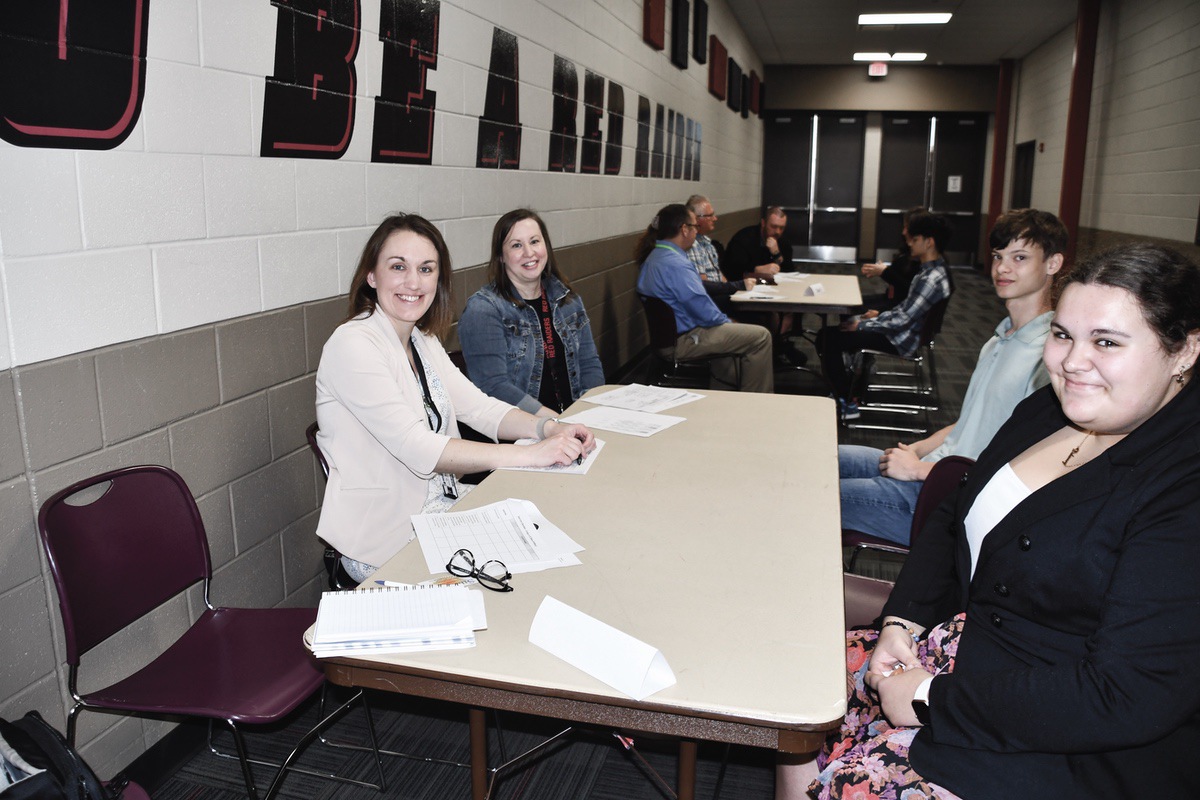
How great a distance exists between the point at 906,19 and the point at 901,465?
29.1 ft

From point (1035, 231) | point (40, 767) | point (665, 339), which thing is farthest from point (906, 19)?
point (40, 767)

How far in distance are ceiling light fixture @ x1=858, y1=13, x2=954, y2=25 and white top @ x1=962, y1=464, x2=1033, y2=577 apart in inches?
375

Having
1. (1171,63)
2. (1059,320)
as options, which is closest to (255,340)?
(1059,320)

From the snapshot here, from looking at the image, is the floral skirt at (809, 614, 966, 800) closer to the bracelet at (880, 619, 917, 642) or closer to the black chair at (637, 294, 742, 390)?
the bracelet at (880, 619, 917, 642)

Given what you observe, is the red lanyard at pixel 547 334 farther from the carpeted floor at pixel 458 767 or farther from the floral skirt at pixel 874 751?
the floral skirt at pixel 874 751

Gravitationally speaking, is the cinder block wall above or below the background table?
above

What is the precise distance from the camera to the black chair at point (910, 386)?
5.16 metres

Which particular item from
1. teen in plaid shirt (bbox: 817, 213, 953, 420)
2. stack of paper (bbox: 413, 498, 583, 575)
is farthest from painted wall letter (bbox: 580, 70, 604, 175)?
stack of paper (bbox: 413, 498, 583, 575)

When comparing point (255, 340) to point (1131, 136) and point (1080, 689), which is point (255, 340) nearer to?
point (1080, 689)

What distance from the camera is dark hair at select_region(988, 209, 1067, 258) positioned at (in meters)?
2.63

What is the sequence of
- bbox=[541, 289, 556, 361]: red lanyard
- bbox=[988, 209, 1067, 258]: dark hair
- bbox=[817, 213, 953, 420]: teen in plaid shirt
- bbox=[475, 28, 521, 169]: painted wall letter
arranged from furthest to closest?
bbox=[817, 213, 953, 420]: teen in plaid shirt < bbox=[475, 28, 521, 169]: painted wall letter < bbox=[541, 289, 556, 361]: red lanyard < bbox=[988, 209, 1067, 258]: dark hair

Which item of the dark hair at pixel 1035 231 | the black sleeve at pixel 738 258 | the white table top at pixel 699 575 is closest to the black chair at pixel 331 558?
the white table top at pixel 699 575

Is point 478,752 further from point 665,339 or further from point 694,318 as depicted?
point 694,318

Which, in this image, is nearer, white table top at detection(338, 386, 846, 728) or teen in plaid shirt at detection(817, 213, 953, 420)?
white table top at detection(338, 386, 846, 728)
